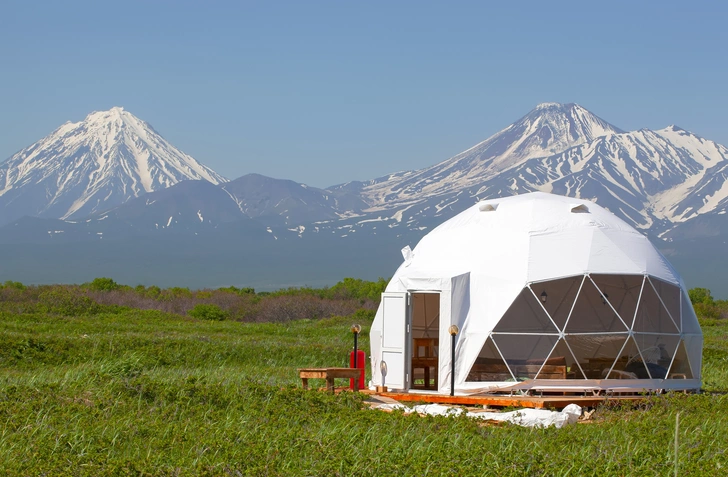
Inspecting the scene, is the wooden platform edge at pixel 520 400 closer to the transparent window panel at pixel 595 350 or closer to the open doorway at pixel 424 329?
the transparent window panel at pixel 595 350

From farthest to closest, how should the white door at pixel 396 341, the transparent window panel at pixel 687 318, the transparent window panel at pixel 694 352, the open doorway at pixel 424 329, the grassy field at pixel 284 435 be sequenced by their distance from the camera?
the open doorway at pixel 424 329
the transparent window panel at pixel 687 318
the transparent window panel at pixel 694 352
the white door at pixel 396 341
the grassy field at pixel 284 435

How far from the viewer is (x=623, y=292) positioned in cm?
1919

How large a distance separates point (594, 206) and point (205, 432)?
10.7 m

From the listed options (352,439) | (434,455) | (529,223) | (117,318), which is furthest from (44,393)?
(117,318)

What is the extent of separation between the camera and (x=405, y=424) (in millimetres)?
12359

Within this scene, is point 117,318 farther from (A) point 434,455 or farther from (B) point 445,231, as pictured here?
(A) point 434,455

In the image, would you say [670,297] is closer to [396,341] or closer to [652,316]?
[652,316]

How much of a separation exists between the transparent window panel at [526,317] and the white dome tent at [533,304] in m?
0.02

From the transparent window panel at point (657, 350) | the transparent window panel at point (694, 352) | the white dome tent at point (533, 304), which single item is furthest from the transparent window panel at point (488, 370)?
the transparent window panel at point (694, 352)

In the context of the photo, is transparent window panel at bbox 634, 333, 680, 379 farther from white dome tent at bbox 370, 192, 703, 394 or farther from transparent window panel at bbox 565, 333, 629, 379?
transparent window panel at bbox 565, 333, 629, 379

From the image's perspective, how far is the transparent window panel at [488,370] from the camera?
16.7 metres

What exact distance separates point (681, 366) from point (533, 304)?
2996 mm

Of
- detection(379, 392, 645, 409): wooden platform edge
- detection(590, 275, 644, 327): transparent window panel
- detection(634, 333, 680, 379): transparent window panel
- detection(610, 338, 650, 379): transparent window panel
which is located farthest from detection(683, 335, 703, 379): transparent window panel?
detection(379, 392, 645, 409): wooden platform edge

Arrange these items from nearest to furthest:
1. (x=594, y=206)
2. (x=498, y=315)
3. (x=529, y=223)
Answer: (x=498, y=315)
(x=529, y=223)
(x=594, y=206)
